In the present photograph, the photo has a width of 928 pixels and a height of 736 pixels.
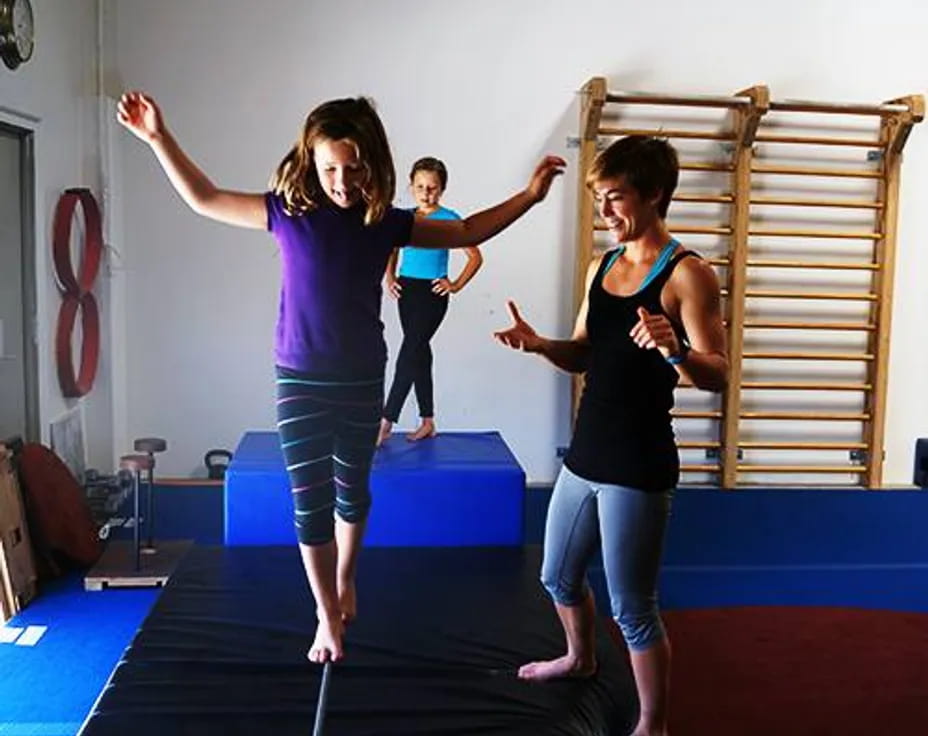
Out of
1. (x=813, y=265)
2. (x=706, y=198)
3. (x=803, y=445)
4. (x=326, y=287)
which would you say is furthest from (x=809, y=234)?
(x=326, y=287)

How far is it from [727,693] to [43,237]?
3313 millimetres

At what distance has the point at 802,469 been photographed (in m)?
5.15

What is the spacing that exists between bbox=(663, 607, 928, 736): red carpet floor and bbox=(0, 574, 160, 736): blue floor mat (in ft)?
6.11

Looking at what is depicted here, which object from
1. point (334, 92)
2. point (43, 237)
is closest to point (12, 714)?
point (43, 237)

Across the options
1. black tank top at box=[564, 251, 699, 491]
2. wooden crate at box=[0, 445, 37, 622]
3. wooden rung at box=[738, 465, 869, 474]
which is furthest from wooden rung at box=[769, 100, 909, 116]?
wooden crate at box=[0, 445, 37, 622]

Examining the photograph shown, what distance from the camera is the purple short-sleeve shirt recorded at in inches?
77.0

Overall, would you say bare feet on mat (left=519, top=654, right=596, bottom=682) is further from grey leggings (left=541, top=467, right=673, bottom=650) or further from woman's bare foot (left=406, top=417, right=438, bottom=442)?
woman's bare foot (left=406, top=417, right=438, bottom=442)

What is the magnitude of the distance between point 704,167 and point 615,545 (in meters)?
3.37

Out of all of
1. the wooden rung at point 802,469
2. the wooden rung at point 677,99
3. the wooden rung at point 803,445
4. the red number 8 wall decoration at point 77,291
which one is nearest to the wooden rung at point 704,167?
the wooden rung at point 677,99

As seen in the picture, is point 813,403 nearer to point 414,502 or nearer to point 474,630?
point 414,502

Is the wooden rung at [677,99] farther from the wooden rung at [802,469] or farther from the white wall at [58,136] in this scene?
the white wall at [58,136]

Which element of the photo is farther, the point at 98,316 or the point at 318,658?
the point at 98,316

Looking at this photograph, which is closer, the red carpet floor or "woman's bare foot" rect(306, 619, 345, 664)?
"woman's bare foot" rect(306, 619, 345, 664)

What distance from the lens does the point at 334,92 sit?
4.92 m
